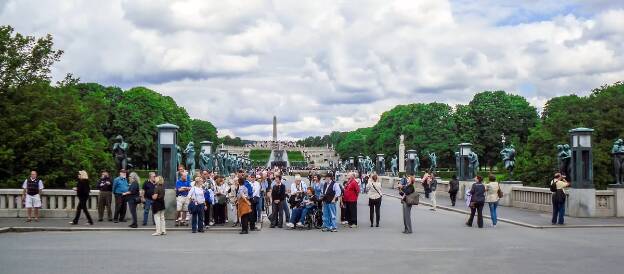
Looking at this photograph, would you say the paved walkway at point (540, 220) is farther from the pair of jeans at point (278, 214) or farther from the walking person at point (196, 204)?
the walking person at point (196, 204)

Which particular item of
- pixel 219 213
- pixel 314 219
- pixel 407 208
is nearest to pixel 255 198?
pixel 219 213

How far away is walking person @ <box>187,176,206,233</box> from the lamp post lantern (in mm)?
3056

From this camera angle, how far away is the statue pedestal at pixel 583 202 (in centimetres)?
2481

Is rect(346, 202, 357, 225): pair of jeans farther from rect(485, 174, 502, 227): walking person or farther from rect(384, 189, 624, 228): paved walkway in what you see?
rect(384, 189, 624, 228): paved walkway

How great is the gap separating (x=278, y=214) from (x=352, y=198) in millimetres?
2363

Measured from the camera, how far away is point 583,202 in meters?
24.9

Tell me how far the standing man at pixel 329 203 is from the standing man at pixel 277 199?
1.41 m

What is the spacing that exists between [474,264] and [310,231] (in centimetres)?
836

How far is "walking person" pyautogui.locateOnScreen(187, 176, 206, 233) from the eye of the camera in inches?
780

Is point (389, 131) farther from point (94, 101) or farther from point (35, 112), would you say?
point (35, 112)

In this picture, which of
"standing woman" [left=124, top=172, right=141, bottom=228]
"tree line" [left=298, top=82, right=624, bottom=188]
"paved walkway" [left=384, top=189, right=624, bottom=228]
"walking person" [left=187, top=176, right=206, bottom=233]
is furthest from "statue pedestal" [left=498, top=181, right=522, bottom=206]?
"tree line" [left=298, top=82, right=624, bottom=188]

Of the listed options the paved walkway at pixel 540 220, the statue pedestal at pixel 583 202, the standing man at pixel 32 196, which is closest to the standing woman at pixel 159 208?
the standing man at pixel 32 196

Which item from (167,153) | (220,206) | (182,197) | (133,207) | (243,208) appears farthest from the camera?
(167,153)

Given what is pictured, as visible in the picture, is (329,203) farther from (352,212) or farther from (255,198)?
(255,198)
